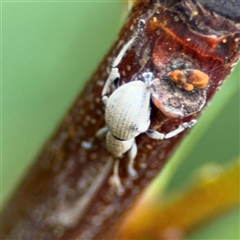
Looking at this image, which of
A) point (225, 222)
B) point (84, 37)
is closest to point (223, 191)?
point (225, 222)

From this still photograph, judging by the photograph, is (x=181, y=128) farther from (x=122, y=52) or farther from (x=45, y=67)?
(x=45, y=67)

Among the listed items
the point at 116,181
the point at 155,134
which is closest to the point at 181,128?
the point at 155,134

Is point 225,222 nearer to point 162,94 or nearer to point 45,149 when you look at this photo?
point 45,149

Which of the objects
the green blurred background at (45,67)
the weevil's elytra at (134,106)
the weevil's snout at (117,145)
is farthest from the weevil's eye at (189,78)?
the green blurred background at (45,67)

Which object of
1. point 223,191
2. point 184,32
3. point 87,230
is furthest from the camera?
point 223,191

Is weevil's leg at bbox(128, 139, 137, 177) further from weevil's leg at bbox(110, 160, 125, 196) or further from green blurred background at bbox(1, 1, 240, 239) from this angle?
green blurred background at bbox(1, 1, 240, 239)

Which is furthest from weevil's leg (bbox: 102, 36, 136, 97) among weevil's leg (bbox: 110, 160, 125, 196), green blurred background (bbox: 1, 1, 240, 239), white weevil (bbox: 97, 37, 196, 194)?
green blurred background (bbox: 1, 1, 240, 239)
